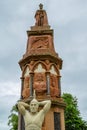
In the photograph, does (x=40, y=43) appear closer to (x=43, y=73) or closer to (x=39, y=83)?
(x=43, y=73)

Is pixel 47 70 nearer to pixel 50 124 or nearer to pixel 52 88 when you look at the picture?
pixel 52 88

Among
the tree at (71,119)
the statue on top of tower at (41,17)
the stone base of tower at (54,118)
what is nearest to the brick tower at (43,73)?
the stone base of tower at (54,118)

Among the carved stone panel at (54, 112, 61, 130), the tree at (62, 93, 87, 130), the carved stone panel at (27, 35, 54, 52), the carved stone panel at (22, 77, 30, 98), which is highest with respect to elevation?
the carved stone panel at (27, 35, 54, 52)

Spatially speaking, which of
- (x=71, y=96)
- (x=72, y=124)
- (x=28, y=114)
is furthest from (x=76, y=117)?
(x=28, y=114)

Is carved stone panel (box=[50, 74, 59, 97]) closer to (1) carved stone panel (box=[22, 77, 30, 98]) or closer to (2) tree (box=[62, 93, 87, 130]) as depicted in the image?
(1) carved stone panel (box=[22, 77, 30, 98])

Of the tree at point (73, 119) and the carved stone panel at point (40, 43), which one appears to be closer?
the carved stone panel at point (40, 43)

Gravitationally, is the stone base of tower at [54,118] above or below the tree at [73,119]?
below

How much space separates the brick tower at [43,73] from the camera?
1425cm

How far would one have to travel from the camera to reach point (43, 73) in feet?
49.9

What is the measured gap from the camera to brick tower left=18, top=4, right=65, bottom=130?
1425 centimetres

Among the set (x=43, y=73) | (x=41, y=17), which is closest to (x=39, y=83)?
(x=43, y=73)

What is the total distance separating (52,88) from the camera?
49.0ft

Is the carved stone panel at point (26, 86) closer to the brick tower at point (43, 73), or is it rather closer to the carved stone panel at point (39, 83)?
the brick tower at point (43, 73)

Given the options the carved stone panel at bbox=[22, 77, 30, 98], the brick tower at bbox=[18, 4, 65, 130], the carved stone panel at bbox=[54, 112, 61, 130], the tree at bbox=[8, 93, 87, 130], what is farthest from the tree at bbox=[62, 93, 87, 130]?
the carved stone panel at bbox=[54, 112, 61, 130]
